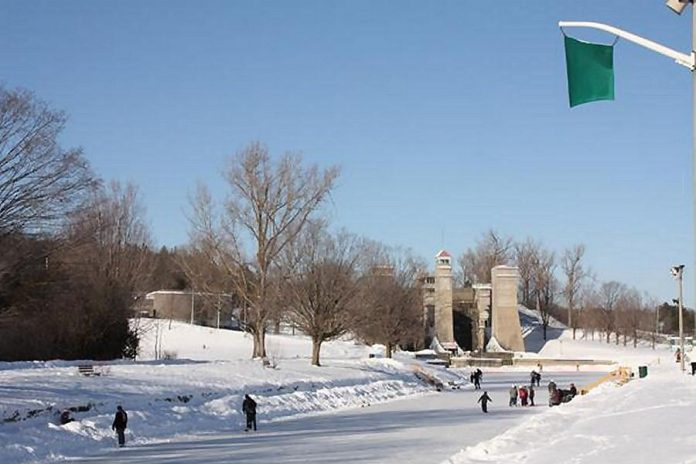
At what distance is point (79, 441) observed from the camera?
70.5ft

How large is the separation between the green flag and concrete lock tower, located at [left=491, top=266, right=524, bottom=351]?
71.2 metres

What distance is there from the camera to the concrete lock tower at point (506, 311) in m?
80.2

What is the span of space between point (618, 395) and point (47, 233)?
22.9 metres

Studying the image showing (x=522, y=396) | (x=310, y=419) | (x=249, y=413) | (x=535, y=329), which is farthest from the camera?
(x=535, y=329)

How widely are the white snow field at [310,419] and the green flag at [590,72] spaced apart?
5.95 meters

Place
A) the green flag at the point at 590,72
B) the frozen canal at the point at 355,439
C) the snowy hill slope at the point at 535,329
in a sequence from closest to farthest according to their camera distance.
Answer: the green flag at the point at 590,72
the frozen canal at the point at 355,439
the snowy hill slope at the point at 535,329

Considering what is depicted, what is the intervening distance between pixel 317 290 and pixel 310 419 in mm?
17911

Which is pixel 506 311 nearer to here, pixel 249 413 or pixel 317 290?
pixel 317 290

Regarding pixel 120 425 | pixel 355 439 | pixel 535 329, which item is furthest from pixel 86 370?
pixel 535 329

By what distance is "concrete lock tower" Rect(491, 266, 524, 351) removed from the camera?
8019 centimetres

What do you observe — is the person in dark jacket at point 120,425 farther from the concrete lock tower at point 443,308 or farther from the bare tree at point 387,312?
the concrete lock tower at point 443,308

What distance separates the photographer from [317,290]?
47594 mm

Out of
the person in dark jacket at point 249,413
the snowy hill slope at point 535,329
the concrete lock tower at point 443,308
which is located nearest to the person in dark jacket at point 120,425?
the person in dark jacket at point 249,413

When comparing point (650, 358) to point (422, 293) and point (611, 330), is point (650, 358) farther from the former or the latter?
point (611, 330)
